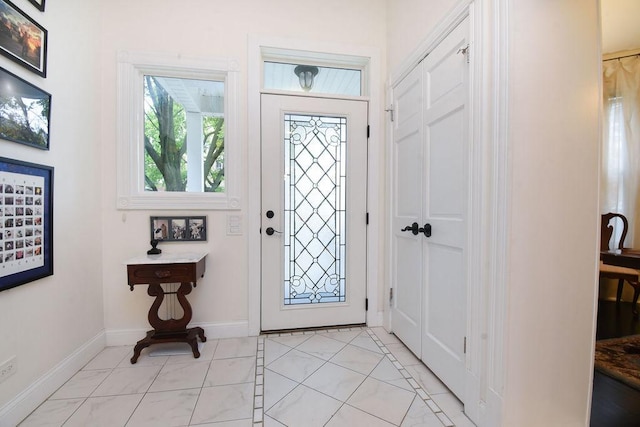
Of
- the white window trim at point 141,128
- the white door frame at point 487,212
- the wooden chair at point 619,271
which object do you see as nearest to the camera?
the white door frame at point 487,212

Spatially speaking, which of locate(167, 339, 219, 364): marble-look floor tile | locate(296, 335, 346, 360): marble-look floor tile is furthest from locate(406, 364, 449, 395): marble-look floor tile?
locate(167, 339, 219, 364): marble-look floor tile

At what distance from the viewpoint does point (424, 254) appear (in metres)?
1.86

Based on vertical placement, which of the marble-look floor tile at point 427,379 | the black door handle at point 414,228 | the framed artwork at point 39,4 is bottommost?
the marble-look floor tile at point 427,379

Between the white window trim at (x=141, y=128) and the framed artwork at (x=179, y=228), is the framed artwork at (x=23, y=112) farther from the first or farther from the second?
the framed artwork at (x=179, y=228)

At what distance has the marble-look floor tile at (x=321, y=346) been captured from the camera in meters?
2.02

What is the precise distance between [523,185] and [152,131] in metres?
2.58

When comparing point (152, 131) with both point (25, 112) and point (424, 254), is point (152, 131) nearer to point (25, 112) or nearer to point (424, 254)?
point (25, 112)

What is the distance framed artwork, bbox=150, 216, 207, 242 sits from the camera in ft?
7.15

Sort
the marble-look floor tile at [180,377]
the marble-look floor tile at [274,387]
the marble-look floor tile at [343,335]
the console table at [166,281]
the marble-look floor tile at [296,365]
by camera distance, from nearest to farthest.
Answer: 1. the marble-look floor tile at [274,387]
2. the marble-look floor tile at [180,377]
3. the marble-look floor tile at [296,365]
4. the console table at [166,281]
5. the marble-look floor tile at [343,335]

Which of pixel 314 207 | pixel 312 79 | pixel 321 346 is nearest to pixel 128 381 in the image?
pixel 321 346

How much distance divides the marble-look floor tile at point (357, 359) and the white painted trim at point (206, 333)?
2.75ft

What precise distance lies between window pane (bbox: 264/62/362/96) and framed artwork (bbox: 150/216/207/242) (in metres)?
1.33

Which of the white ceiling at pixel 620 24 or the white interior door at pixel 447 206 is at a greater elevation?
the white ceiling at pixel 620 24

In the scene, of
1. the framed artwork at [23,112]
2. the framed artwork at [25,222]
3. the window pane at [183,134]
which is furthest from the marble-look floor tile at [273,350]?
the framed artwork at [23,112]
